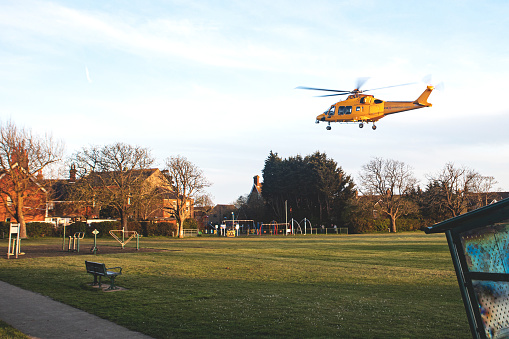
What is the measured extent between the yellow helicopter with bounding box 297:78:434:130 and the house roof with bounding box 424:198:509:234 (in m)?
30.1

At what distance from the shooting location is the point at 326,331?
8203 mm

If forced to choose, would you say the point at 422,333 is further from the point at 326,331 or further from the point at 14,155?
the point at 14,155

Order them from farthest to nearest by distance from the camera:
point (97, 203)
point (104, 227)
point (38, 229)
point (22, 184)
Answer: point (104, 227)
point (97, 203)
point (38, 229)
point (22, 184)

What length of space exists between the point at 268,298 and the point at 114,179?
1954 inches

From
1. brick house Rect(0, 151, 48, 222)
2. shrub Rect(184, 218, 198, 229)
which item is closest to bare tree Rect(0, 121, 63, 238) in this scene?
brick house Rect(0, 151, 48, 222)

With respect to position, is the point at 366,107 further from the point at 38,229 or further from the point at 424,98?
the point at 38,229

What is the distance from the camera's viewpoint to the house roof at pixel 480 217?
412 centimetres

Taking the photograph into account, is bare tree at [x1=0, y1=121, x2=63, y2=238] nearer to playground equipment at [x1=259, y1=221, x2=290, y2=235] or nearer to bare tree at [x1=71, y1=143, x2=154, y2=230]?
bare tree at [x1=71, y1=143, x2=154, y2=230]

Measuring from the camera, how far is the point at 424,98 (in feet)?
107

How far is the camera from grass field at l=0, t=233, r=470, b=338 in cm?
848

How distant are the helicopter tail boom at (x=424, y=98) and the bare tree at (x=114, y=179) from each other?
3719 centimetres

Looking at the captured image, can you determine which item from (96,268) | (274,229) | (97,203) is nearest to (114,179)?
(97,203)

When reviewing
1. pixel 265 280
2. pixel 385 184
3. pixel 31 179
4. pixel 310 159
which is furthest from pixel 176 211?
pixel 265 280

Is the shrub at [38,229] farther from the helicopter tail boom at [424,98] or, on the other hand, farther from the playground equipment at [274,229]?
the helicopter tail boom at [424,98]
